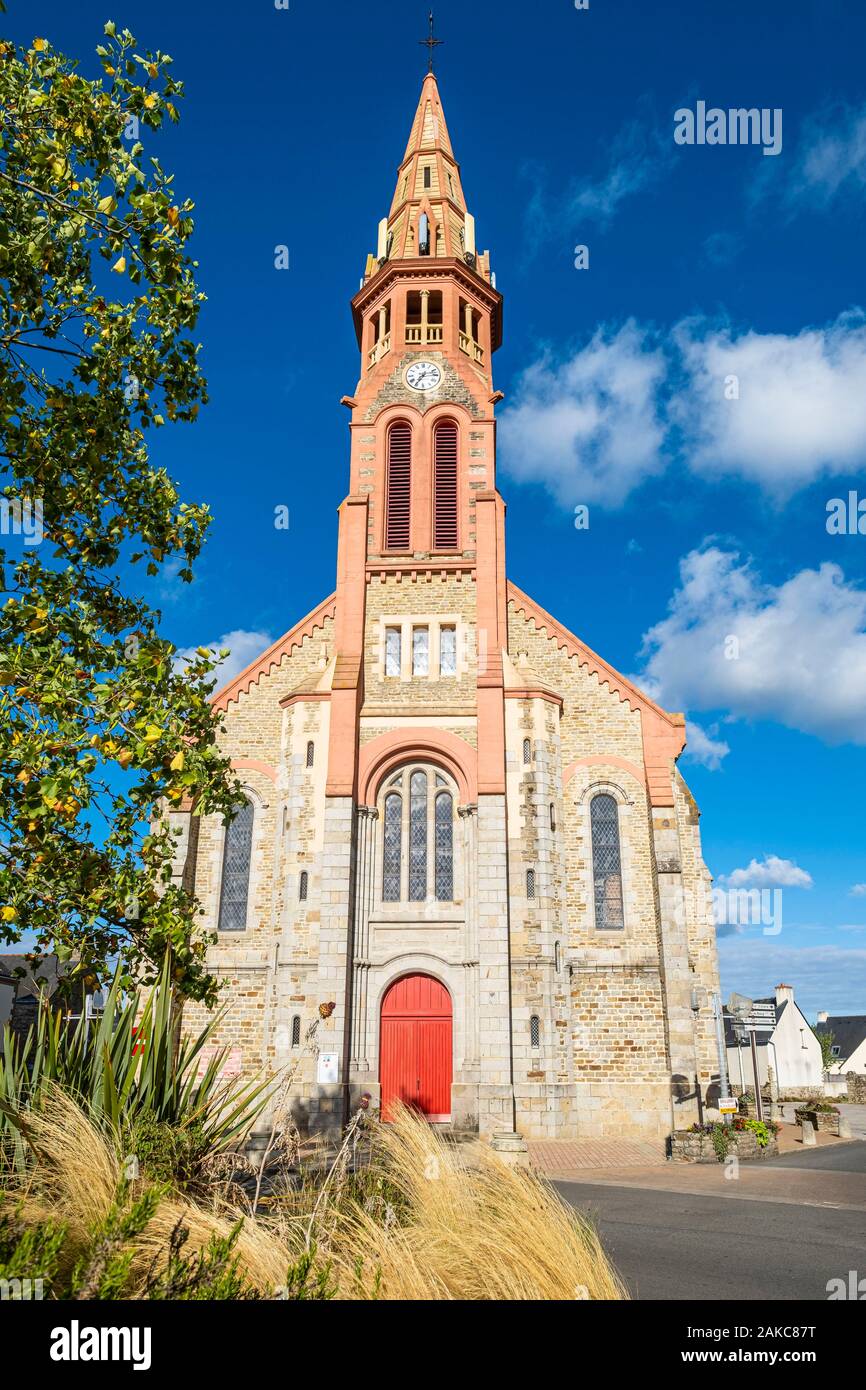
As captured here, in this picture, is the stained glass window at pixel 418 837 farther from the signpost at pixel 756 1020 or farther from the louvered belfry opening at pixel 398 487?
the signpost at pixel 756 1020

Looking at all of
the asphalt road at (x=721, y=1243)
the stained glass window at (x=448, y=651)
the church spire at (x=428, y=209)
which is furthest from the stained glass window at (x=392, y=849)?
the church spire at (x=428, y=209)

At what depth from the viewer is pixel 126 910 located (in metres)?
Answer: 7.80

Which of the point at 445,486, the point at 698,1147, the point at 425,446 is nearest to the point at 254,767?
the point at 445,486

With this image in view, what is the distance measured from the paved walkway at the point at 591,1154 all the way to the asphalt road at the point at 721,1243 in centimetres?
255

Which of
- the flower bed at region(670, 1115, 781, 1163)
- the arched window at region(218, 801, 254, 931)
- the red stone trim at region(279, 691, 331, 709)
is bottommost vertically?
the flower bed at region(670, 1115, 781, 1163)

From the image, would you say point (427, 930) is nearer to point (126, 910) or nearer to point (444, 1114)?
point (444, 1114)

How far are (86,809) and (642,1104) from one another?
57.6ft

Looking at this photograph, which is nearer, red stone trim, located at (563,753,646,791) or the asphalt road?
the asphalt road

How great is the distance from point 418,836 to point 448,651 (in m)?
5.12

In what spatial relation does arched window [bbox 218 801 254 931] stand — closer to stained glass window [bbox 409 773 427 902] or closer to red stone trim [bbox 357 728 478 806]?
red stone trim [bbox 357 728 478 806]

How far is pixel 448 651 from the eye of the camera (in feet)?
78.3

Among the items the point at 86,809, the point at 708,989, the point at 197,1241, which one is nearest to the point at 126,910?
the point at 86,809

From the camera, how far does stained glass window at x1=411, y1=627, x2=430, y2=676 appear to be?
2367 centimetres

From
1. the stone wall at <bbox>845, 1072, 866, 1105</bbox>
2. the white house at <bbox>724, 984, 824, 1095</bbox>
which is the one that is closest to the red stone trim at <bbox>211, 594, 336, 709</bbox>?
the white house at <bbox>724, 984, 824, 1095</bbox>
